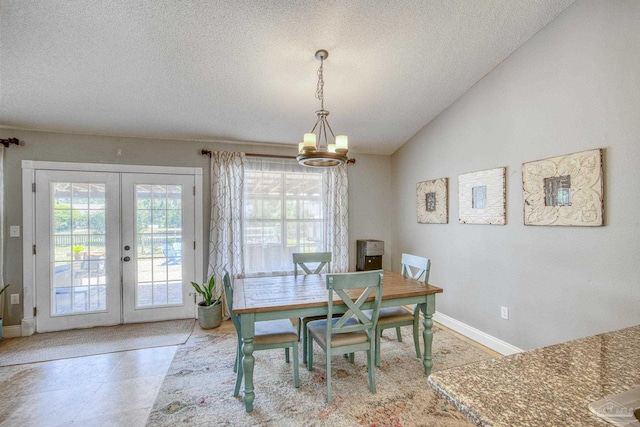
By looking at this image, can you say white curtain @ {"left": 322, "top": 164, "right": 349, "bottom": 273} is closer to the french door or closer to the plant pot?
the plant pot

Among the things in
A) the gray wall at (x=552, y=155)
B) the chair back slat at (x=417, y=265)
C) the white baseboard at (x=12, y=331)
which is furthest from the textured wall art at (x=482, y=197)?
the white baseboard at (x=12, y=331)

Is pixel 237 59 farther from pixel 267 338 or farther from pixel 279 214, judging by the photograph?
pixel 267 338

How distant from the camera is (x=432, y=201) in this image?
3.56 meters

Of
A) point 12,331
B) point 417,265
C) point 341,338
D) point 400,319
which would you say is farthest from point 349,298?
point 12,331

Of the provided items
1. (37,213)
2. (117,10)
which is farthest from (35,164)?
(117,10)

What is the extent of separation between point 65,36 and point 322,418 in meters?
3.41

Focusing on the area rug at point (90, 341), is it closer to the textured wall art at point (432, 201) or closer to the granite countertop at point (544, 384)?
the granite countertop at point (544, 384)

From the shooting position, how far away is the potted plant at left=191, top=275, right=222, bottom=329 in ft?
10.9

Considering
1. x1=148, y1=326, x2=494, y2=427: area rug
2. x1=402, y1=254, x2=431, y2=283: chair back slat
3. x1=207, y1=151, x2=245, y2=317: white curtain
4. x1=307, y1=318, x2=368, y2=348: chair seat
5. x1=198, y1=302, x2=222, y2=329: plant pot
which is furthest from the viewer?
x1=207, y1=151, x2=245, y2=317: white curtain

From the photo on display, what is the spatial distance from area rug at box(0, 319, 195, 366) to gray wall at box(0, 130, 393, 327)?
0.47 metres

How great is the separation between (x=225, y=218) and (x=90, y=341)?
1950 millimetres

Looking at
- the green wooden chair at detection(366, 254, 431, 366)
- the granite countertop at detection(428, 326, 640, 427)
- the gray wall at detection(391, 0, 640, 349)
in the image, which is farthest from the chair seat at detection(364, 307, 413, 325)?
the granite countertop at detection(428, 326, 640, 427)

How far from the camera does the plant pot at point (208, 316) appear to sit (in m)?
3.32

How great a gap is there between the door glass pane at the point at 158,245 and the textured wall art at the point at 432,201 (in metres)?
3.25
